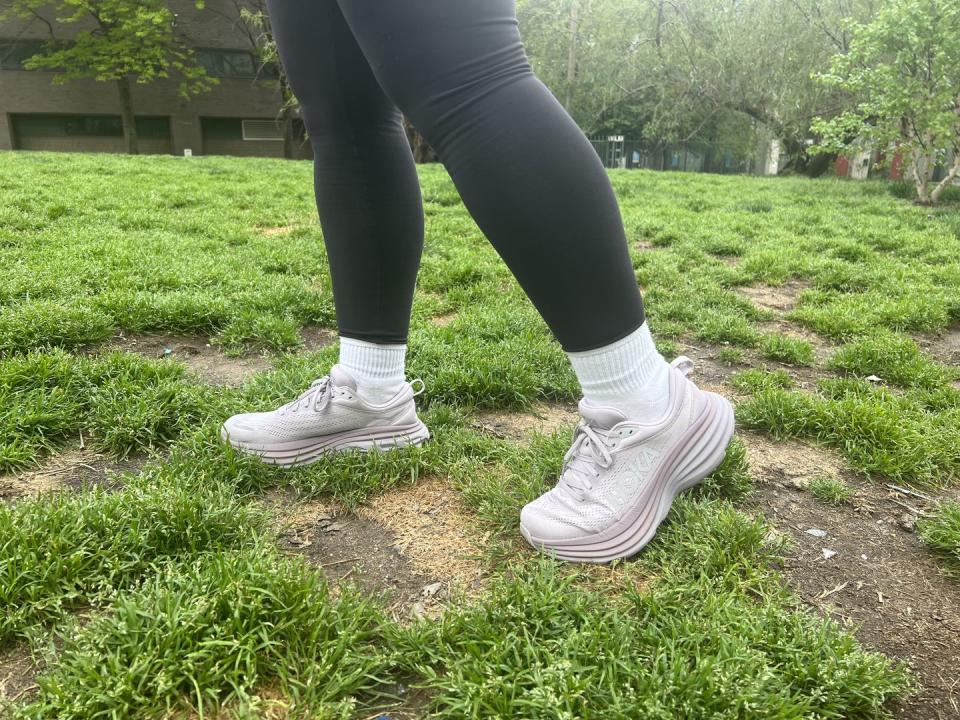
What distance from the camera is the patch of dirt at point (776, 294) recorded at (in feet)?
13.2

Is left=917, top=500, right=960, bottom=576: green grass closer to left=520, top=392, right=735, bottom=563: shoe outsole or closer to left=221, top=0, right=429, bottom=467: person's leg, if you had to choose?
left=520, top=392, right=735, bottom=563: shoe outsole

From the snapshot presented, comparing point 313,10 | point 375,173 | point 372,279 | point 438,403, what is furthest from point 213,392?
point 313,10

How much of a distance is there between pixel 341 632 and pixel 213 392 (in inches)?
55.8

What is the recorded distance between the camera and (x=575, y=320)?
1.26 metres

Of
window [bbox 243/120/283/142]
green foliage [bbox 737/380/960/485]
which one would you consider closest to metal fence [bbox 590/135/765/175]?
window [bbox 243/120/283/142]

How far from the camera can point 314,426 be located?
1.75m

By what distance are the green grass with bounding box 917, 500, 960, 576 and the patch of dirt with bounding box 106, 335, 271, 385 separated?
2.21 meters

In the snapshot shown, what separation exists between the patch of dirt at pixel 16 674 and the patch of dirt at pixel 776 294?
12.6ft

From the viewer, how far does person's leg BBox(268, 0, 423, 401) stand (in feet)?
5.00

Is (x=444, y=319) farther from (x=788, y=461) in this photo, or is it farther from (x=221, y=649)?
(x=221, y=649)

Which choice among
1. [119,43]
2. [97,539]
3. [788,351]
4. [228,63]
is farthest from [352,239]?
[228,63]

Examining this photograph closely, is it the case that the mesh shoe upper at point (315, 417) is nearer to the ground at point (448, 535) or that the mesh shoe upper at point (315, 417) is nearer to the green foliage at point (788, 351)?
the ground at point (448, 535)

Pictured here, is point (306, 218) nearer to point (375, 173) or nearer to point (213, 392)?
point (213, 392)

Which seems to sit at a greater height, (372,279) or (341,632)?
(372,279)
